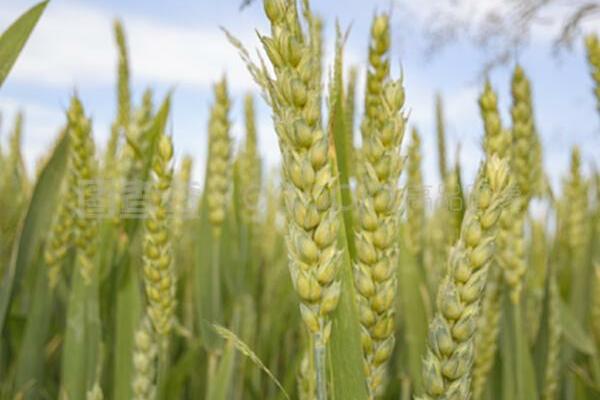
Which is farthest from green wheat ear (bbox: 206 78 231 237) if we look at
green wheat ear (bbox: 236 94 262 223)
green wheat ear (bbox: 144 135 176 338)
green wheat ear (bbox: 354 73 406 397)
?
green wheat ear (bbox: 354 73 406 397)

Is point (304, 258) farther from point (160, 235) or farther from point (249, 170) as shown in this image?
point (249, 170)

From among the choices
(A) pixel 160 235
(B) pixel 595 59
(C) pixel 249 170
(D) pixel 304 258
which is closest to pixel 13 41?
(A) pixel 160 235

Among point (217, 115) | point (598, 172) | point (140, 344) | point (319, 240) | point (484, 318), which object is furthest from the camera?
point (598, 172)

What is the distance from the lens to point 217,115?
4.41 ft

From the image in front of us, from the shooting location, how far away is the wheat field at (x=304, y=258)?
0.52 m

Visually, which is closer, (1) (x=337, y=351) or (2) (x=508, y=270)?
(1) (x=337, y=351)

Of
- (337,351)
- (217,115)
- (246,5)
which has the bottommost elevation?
(337,351)

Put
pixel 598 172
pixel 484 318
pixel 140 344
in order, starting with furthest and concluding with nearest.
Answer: pixel 598 172 → pixel 484 318 → pixel 140 344

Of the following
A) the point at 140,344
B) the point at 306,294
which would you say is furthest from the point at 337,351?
the point at 140,344

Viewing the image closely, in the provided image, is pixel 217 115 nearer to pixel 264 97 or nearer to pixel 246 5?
pixel 246 5

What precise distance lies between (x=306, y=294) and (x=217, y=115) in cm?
87

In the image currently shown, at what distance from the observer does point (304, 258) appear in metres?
0.51

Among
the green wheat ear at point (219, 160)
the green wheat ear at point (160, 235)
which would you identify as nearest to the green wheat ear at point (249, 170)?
the green wheat ear at point (219, 160)

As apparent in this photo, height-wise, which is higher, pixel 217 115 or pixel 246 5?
pixel 217 115
